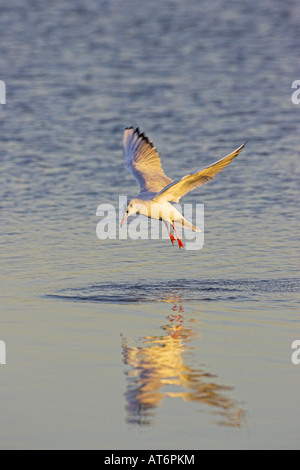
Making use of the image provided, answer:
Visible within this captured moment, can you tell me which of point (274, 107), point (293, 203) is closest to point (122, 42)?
point (274, 107)

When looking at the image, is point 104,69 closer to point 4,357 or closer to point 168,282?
point 168,282

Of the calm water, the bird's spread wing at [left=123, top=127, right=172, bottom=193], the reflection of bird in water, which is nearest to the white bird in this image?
the bird's spread wing at [left=123, top=127, right=172, bottom=193]

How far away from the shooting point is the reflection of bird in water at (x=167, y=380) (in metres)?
7.26

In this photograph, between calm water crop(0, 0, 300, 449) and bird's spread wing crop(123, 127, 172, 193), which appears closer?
calm water crop(0, 0, 300, 449)

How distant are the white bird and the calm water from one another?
591 mm

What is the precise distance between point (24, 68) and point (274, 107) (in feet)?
21.9

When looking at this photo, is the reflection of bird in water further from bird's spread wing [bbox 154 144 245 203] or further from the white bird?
the white bird

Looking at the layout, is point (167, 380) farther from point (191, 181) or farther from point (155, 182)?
point (155, 182)

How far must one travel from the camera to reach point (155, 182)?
1222cm

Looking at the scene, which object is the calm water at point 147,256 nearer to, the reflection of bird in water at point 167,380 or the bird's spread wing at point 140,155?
the reflection of bird in water at point 167,380

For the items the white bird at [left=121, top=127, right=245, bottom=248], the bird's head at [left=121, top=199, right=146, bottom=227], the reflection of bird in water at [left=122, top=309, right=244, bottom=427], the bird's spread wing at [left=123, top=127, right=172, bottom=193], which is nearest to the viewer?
the reflection of bird in water at [left=122, top=309, right=244, bottom=427]

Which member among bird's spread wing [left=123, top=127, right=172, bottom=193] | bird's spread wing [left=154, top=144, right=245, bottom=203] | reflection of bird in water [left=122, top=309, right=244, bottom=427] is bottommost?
reflection of bird in water [left=122, top=309, right=244, bottom=427]

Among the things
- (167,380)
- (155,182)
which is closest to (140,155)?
(155,182)

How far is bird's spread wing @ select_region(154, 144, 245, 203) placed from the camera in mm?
10328
